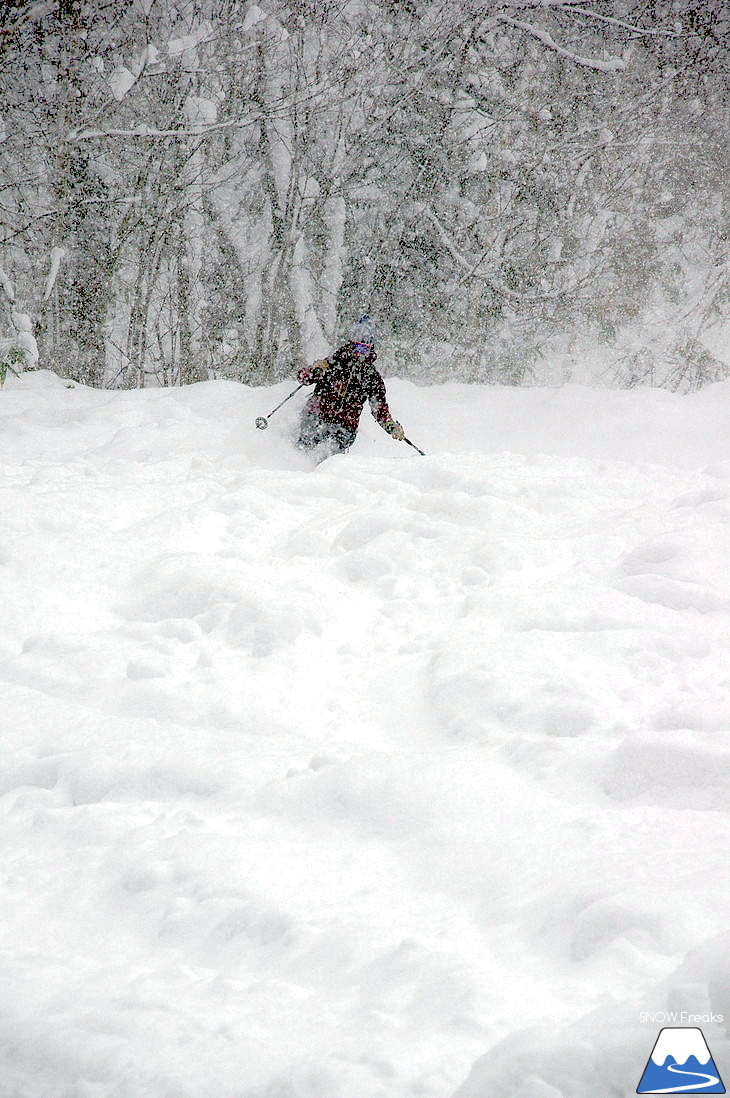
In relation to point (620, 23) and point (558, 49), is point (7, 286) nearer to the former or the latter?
point (558, 49)

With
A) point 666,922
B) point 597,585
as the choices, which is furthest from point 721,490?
point 666,922

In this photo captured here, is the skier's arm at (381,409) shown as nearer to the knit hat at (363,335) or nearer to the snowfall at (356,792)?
the knit hat at (363,335)

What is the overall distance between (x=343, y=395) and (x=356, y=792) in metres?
5.59

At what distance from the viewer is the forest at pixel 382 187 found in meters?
Answer: 11.2

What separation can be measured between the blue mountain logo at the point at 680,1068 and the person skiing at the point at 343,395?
248 inches

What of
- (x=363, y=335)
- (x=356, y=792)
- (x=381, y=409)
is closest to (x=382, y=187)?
(x=363, y=335)

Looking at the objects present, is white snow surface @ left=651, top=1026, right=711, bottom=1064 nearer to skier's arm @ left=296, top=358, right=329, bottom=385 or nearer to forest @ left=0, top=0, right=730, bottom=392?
skier's arm @ left=296, top=358, right=329, bottom=385

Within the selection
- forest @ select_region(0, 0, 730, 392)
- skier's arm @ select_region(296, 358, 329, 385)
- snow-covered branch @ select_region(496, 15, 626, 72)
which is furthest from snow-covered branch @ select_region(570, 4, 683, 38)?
skier's arm @ select_region(296, 358, 329, 385)

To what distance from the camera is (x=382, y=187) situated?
42.6ft

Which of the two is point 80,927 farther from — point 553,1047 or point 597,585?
point 597,585

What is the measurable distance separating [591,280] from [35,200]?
9451 mm

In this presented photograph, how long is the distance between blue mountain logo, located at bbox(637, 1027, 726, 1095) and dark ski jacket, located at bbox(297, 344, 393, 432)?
21.0ft

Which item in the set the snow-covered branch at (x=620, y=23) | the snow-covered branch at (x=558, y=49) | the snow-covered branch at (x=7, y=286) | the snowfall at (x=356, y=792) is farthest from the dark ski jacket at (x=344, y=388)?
the snow-covered branch at (x=620, y=23)

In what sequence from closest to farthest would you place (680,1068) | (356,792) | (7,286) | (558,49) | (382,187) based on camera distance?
1. (680,1068)
2. (356,792)
3. (7,286)
4. (558,49)
5. (382,187)
